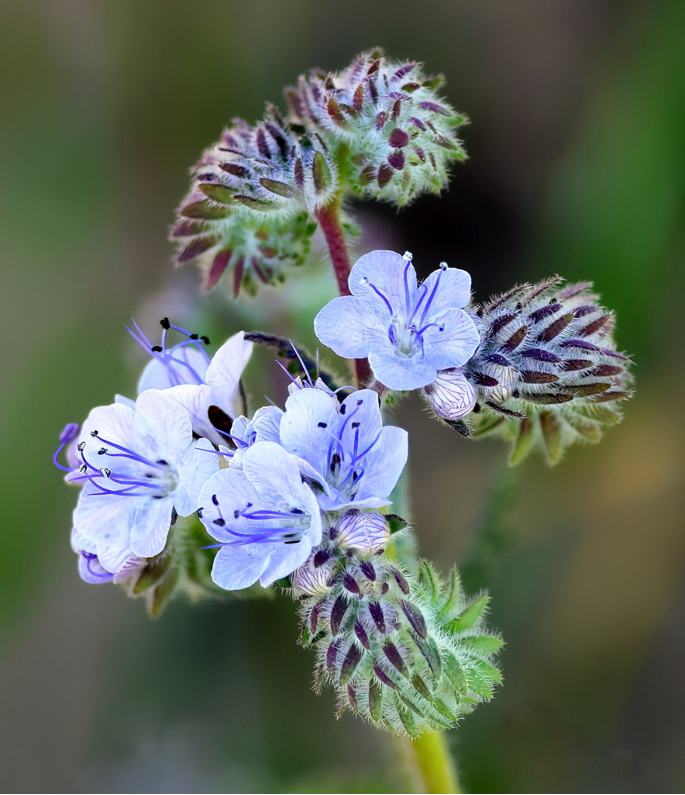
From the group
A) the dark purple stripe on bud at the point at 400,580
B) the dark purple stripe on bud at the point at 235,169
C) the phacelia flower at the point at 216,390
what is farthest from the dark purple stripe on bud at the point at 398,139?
the dark purple stripe on bud at the point at 400,580

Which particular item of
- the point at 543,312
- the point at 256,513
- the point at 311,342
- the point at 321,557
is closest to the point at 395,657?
the point at 321,557

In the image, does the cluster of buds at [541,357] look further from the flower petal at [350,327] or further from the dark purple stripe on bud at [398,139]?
the dark purple stripe on bud at [398,139]

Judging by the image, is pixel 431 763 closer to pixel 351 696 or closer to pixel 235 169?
pixel 351 696

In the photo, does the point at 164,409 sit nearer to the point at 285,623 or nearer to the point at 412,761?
the point at 412,761

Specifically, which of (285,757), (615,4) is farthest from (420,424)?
(615,4)

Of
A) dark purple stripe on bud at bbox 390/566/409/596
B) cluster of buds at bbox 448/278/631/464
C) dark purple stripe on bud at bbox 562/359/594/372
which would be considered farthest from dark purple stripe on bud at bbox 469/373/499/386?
dark purple stripe on bud at bbox 390/566/409/596

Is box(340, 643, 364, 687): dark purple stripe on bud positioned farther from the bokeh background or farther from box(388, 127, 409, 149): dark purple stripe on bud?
the bokeh background

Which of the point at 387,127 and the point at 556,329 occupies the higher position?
the point at 387,127
